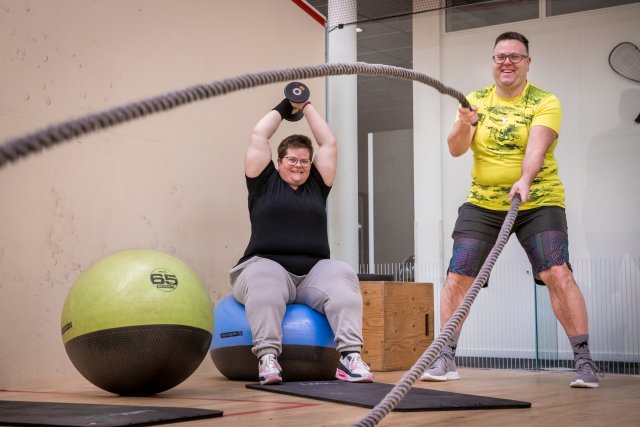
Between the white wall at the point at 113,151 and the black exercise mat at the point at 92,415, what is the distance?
0.88 m

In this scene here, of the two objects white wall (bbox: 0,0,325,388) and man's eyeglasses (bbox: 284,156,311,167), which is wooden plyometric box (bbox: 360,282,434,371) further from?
man's eyeglasses (bbox: 284,156,311,167)

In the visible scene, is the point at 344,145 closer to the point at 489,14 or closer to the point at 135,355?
the point at 489,14

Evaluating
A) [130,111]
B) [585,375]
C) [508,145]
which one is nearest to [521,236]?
[508,145]

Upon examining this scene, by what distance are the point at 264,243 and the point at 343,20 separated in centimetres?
218

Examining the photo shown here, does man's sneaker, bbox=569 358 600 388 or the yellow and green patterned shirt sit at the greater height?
the yellow and green patterned shirt

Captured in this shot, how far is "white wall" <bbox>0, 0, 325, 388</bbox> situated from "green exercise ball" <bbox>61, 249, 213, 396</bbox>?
501 millimetres

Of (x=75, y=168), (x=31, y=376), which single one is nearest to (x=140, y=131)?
(x=75, y=168)

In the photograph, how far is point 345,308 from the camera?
11.1 feet

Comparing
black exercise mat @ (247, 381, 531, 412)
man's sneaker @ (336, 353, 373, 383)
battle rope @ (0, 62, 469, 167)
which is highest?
battle rope @ (0, 62, 469, 167)

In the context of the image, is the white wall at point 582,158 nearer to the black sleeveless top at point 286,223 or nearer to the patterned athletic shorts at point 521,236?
the patterned athletic shorts at point 521,236

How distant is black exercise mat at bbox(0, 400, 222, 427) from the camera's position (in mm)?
2082

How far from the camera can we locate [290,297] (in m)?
3.50

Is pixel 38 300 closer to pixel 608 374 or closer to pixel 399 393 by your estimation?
pixel 399 393

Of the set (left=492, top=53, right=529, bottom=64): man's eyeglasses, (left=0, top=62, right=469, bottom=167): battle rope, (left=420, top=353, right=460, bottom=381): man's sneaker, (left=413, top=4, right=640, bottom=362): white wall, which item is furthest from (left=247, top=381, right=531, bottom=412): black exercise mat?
(left=413, top=4, right=640, bottom=362): white wall
